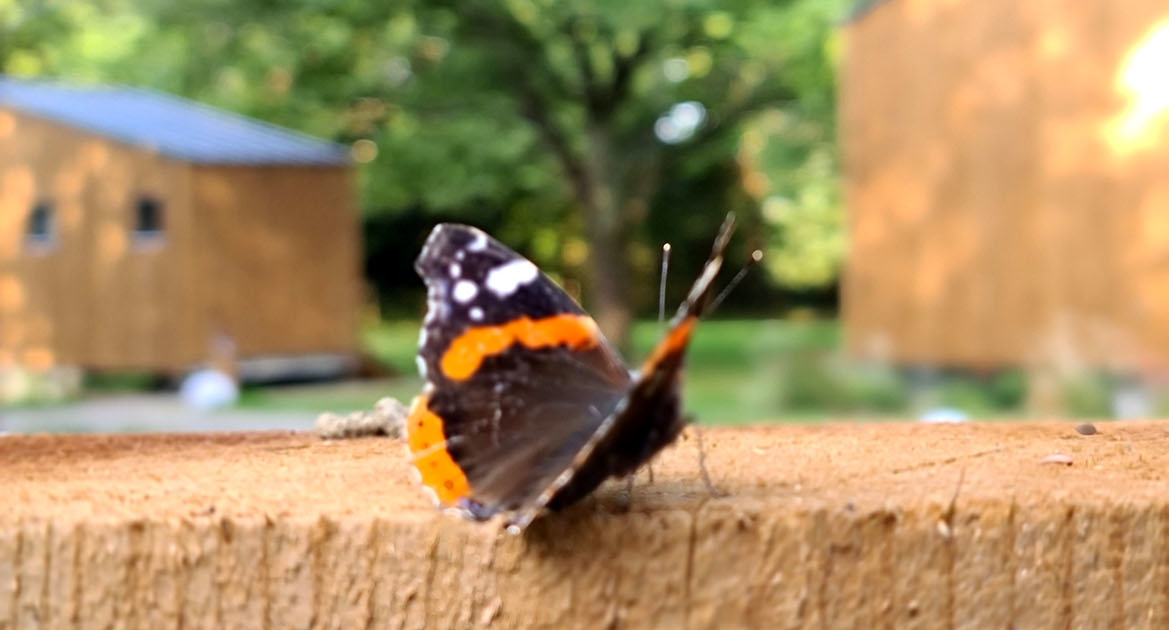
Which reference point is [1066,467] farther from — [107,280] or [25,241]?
[25,241]

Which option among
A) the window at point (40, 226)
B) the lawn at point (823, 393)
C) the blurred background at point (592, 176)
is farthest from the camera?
the window at point (40, 226)

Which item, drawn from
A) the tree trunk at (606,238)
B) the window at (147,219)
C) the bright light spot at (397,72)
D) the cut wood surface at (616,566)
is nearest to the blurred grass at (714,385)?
the tree trunk at (606,238)

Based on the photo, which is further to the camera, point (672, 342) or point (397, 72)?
point (397, 72)

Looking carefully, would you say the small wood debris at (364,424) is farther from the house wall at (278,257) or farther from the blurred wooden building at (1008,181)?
the house wall at (278,257)

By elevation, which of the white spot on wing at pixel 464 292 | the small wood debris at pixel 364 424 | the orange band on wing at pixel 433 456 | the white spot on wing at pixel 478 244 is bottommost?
the small wood debris at pixel 364 424

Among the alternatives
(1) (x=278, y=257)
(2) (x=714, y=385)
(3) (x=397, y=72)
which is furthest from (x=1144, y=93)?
(1) (x=278, y=257)

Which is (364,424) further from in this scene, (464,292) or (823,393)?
(823,393)
